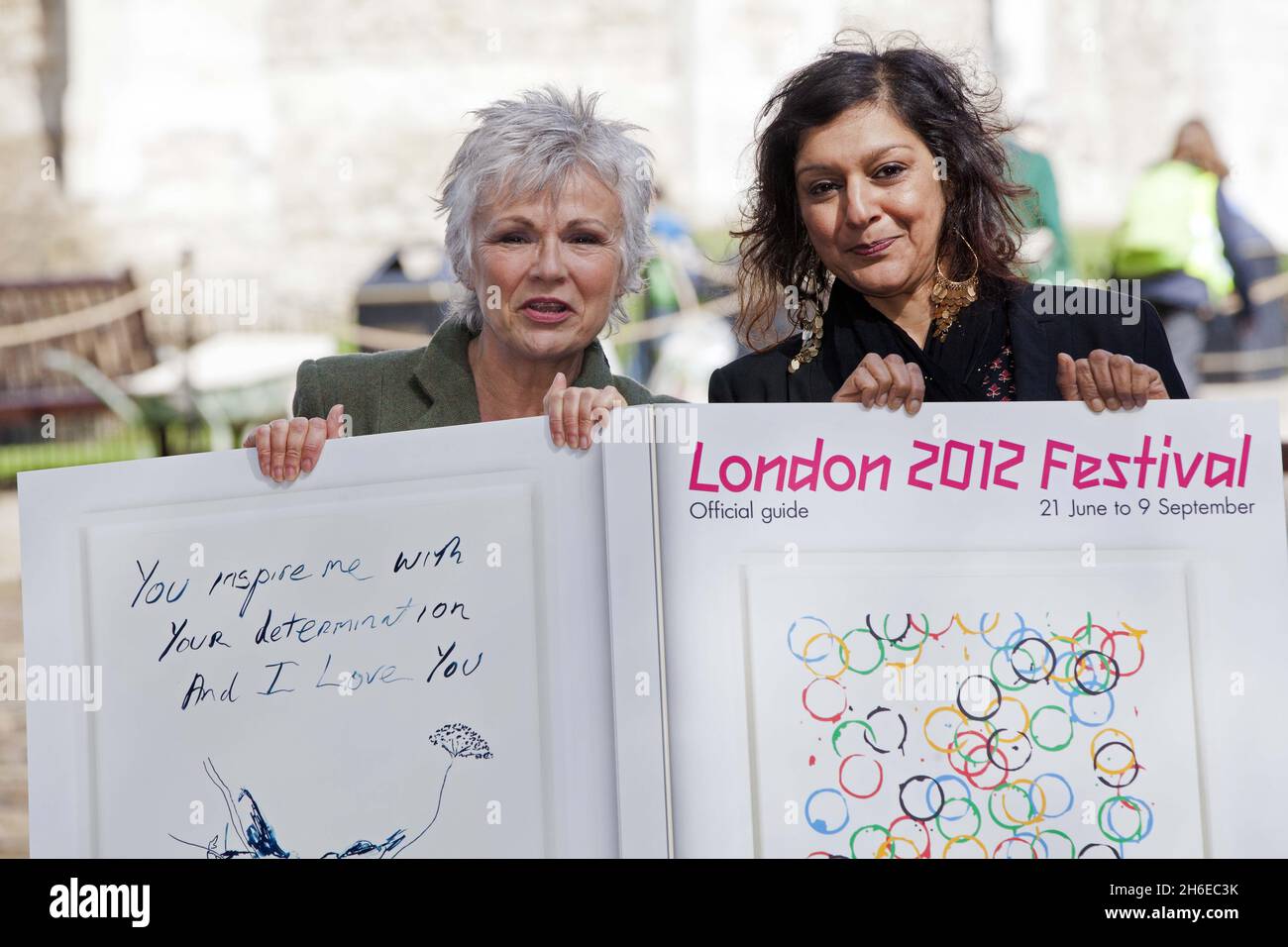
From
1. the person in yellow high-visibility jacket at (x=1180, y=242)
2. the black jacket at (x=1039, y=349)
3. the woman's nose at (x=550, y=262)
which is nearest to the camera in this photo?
the black jacket at (x=1039, y=349)

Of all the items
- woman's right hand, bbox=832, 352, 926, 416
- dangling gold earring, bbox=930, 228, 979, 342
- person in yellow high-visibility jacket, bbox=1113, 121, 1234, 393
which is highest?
person in yellow high-visibility jacket, bbox=1113, 121, 1234, 393

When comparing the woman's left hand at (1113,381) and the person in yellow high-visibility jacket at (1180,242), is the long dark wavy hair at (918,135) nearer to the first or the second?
the woman's left hand at (1113,381)

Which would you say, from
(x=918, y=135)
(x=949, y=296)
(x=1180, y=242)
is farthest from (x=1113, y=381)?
(x=1180, y=242)

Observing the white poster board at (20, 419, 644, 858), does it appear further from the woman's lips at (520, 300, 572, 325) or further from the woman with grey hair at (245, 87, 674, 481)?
the woman's lips at (520, 300, 572, 325)

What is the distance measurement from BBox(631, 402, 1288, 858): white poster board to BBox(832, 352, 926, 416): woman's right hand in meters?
0.02

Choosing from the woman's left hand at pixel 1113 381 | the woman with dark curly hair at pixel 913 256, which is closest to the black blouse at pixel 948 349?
the woman with dark curly hair at pixel 913 256

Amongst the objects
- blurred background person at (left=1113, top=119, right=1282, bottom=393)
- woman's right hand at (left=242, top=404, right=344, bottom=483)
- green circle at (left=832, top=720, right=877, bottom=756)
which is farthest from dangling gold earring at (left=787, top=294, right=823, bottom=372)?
blurred background person at (left=1113, top=119, right=1282, bottom=393)

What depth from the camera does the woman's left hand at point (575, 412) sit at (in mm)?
2250

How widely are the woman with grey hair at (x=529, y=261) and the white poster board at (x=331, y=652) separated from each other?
0.22 m

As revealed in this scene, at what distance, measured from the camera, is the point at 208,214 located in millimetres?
18422

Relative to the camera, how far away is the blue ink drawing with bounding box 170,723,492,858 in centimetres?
226

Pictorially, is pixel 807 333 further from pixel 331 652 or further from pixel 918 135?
pixel 331 652
